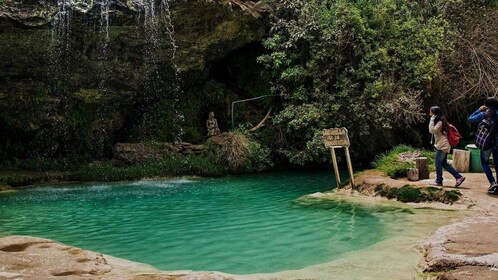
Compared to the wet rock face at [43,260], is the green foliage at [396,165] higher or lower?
lower

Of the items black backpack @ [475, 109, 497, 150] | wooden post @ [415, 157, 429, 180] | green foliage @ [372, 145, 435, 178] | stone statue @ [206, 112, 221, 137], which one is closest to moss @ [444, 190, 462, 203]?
black backpack @ [475, 109, 497, 150]

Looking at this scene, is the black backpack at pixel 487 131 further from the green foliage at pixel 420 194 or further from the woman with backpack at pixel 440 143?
the green foliage at pixel 420 194

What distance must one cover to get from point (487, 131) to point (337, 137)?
11.9 ft

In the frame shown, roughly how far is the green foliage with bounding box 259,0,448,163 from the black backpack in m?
5.81

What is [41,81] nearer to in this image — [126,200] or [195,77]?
[195,77]

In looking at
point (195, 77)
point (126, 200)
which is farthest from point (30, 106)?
point (126, 200)

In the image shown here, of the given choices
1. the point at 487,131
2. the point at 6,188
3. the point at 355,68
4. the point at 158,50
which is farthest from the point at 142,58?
the point at 487,131

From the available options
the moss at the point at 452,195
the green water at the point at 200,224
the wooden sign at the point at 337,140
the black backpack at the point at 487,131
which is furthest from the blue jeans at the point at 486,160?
the wooden sign at the point at 337,140

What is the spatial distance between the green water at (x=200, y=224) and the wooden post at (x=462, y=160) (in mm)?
3482

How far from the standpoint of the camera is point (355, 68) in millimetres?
16859

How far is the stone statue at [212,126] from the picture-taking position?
61.7ft

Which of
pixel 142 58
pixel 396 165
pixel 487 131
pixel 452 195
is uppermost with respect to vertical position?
pixel 142 58

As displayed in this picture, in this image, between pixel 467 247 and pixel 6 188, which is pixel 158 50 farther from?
pixel 467 247

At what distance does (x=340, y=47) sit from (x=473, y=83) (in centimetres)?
517
